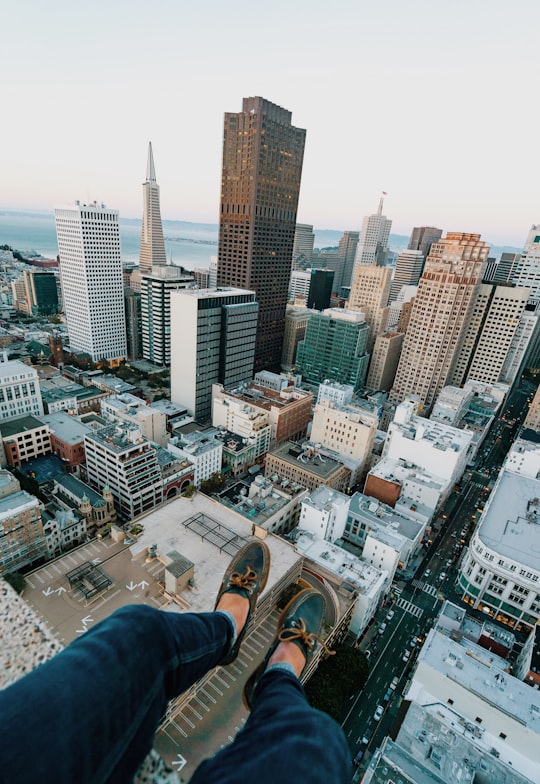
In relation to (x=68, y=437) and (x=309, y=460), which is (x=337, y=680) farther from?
(x=68, y=437)

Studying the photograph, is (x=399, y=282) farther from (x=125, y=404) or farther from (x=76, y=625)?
(x=76, y=625)

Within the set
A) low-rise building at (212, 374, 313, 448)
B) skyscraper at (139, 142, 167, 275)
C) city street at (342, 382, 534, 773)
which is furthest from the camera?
skyscraper at (139, 142, 167, 275)

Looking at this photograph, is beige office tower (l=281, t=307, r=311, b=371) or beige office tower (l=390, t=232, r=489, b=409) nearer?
beige office tower (l=390, t=232, r=489, b=409)

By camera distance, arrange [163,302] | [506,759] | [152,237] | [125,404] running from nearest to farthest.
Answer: [506,759]
[125,404]
[163,302]
[152,237]

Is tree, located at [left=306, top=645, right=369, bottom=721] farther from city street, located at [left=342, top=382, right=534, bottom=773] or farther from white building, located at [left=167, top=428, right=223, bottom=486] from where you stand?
white building, located at [left=167, top=428, right=223, bottom=486]

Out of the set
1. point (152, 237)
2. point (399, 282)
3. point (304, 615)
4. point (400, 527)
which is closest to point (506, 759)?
point (400, 527)

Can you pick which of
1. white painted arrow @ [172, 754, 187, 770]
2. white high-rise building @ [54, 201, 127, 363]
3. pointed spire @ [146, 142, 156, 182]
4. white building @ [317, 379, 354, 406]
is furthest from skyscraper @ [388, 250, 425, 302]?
white painted arrow @ [172, 754, 187, 770]

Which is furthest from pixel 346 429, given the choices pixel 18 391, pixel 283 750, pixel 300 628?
pixel 283 750
